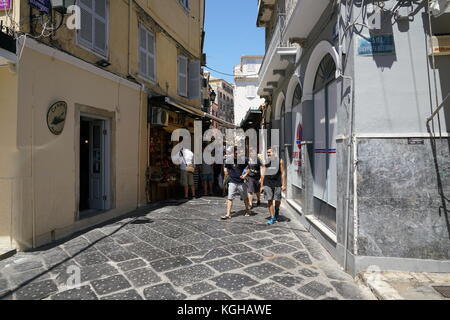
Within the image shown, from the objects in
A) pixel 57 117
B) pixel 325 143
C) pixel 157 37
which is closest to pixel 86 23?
pixel 57 117

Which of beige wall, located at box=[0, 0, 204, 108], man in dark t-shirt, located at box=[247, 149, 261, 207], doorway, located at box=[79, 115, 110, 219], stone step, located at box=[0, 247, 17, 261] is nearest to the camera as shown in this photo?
stone step, located at box=[0, 247, 17, 261]

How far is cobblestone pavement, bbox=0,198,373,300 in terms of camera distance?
335 centimetres

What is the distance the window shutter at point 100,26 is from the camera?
649 cm

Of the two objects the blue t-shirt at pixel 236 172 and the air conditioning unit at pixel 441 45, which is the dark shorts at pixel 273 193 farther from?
the air conditioning unit at pixel 441 45

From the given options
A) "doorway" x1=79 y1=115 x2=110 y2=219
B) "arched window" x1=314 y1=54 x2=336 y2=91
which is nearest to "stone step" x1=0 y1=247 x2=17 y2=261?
"doorway" x1=79 y1=115 x2=110 y2=219

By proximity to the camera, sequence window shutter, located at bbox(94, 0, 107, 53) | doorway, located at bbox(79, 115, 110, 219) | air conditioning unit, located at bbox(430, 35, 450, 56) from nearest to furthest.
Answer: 1. air conditioning unit, located at bbox(430, 35, 450, 56)
2. window shutter, located at bbox(94, 0, 107, 53)
3. doorway, located at bbox(79, 115, 110, 219)

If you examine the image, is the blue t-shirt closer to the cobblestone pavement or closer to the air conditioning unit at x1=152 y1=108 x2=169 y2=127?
the cobblestone pavement

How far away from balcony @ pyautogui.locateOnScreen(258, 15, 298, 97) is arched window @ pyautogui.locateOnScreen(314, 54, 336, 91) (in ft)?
5.48

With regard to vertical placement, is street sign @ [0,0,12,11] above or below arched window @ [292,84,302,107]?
above

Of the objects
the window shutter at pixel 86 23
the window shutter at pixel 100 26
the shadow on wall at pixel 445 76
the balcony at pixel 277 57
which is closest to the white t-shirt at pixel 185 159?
the balcony at pixel 277 57

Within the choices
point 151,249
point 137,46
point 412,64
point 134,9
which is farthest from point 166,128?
point 412,64

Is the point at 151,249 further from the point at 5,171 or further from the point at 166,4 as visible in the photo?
the point at 166,4

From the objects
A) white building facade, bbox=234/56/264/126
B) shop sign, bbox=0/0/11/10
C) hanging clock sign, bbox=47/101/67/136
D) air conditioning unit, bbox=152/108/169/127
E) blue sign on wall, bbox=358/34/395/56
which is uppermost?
white building facade, bbox=234/56/264/126

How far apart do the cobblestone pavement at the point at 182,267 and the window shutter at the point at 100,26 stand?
4058 mm
